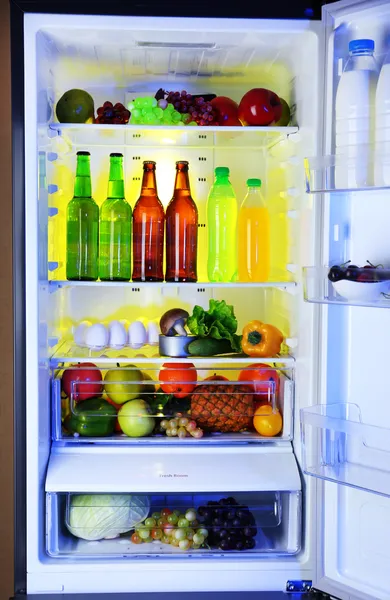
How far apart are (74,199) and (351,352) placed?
2.88 ft

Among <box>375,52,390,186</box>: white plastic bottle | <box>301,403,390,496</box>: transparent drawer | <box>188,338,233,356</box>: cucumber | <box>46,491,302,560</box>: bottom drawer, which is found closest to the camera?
<box>375,52,390,186</box>: white plastic bottle

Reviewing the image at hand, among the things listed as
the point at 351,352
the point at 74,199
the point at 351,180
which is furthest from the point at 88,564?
the point at 351,180

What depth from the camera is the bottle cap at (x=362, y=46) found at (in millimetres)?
1459

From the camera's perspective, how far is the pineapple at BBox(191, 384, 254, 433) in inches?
78.1

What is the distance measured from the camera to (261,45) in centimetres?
185

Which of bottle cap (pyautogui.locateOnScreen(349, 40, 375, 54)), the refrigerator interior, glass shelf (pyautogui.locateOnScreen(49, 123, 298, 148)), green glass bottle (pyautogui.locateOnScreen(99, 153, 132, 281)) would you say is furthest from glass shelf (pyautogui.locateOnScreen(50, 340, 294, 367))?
bottle cap (pyautogui.locateOnScreen(349, 40, 375, 54))

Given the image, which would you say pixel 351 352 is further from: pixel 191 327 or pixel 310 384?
pixel 191 327

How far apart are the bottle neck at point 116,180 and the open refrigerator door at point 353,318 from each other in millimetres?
577

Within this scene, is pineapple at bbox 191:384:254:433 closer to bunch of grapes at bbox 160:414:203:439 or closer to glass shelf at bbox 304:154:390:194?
bunch of grapes at bbox 160:414:203:439

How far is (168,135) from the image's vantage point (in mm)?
2031

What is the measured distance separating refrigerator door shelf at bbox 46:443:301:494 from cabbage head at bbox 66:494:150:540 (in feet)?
0.24

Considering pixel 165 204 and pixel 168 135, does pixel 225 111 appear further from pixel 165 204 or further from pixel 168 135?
pixel 165 204

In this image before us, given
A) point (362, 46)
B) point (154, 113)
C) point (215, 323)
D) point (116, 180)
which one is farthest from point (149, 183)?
point (362, 46)

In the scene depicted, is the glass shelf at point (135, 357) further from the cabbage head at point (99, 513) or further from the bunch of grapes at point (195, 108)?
the bunch of grapes at point (195, 108)
